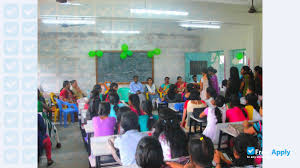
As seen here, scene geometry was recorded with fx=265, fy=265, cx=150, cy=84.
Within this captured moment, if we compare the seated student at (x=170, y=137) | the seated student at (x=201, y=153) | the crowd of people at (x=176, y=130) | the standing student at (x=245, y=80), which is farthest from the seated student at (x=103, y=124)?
the standing student at (x=245, y=80)

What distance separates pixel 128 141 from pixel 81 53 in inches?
270

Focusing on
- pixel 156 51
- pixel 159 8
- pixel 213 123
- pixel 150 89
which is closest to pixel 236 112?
pixel 213 123

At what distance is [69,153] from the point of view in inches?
185

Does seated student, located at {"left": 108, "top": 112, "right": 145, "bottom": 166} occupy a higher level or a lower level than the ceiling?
lower

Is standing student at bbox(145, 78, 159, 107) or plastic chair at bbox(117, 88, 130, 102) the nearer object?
standing student at bbox(145, 78, 159, 107)

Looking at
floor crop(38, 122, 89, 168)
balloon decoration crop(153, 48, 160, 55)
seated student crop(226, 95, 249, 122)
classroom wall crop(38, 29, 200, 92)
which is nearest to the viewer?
seated student crop(226, 95, 249, 122)

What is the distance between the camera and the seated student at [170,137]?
2611 mm

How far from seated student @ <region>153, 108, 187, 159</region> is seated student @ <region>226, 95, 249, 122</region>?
1.46m

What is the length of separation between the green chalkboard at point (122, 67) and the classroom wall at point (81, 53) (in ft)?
0.65

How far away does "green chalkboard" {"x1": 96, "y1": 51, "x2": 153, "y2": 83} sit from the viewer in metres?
9.10

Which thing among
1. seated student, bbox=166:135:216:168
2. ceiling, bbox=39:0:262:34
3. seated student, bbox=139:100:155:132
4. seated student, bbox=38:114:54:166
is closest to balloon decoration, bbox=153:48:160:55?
ceiling, bbox=39:0:262:34

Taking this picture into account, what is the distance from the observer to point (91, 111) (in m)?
4.43

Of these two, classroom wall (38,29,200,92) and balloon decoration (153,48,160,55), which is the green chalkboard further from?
balloon decoration (153,48,160,55)
